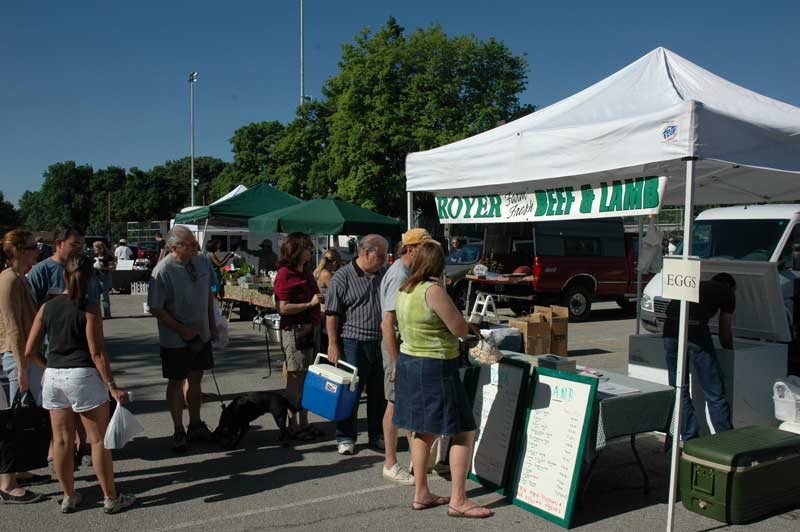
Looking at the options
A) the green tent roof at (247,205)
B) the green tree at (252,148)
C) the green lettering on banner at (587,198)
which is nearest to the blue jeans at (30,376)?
the green lettering on banner at (587,198)

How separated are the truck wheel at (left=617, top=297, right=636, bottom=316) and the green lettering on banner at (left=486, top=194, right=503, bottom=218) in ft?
31.9

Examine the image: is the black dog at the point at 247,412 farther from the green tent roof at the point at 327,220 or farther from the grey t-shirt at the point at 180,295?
the green tent roof at the point at 327,220

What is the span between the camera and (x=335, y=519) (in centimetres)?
398

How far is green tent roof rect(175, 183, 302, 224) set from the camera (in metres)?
12.3

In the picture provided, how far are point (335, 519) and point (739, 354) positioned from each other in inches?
136

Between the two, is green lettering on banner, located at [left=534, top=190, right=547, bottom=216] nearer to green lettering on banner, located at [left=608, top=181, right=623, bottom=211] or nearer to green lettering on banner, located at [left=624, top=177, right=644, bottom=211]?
green lettering on banner, located at [left=608, top=181, right=623, bottom=211]

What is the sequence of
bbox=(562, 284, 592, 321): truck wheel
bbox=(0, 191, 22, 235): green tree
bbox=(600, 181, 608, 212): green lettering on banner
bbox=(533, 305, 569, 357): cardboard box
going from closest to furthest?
bbox=(600, 181, 608, 212): green lettering on banner → bbox=(533, 305, 569, 357): cardboard box → bbox=(562, 284, 592, 321): truck wheel → bbox=(0, 191, 22, 235): green tree

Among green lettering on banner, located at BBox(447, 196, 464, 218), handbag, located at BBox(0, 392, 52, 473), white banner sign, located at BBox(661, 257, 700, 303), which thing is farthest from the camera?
green lettering on banner, located at BBox(447, 196, 464, 218)

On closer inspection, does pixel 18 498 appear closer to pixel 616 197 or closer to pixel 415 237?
pixel 415 237

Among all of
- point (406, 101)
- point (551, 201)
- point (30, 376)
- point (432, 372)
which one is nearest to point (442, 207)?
point (551, 201)

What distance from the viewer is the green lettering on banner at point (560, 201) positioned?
5.27 meters

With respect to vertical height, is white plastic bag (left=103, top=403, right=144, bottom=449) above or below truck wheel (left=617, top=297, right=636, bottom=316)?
above

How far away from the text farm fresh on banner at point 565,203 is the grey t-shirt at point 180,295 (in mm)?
2730

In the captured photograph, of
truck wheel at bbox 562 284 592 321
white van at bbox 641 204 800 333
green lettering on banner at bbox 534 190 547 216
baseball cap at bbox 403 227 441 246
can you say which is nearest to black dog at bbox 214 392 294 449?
baseball cap at bbox 403 227 441 246
